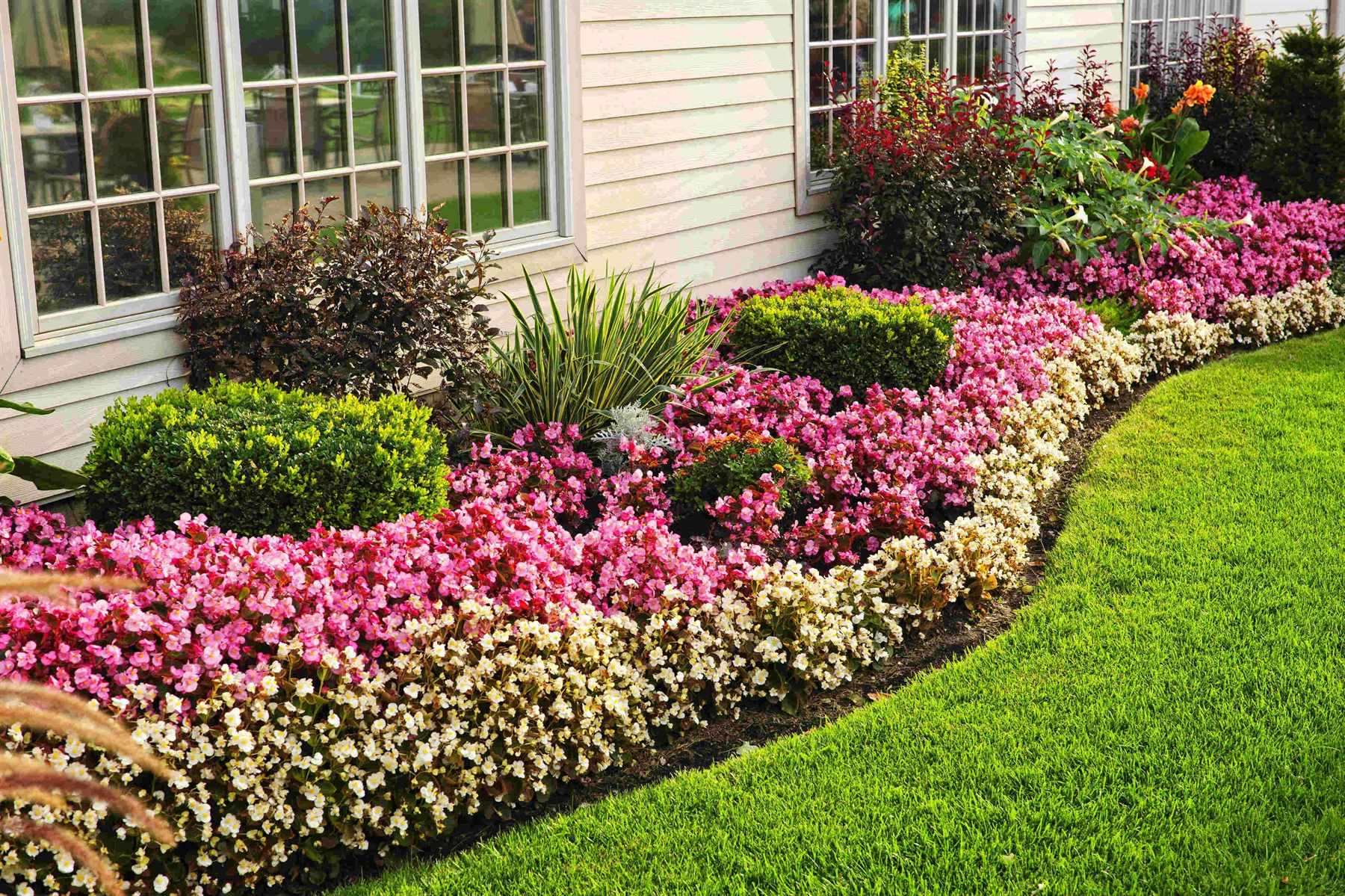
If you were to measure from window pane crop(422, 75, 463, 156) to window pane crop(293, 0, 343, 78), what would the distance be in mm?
528

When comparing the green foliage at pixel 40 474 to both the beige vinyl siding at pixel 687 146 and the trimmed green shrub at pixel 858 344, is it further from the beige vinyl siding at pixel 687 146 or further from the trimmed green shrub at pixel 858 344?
the trimmed green shrub at pixel 858 344

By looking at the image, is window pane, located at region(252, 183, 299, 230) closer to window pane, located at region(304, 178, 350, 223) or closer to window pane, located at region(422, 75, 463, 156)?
window pane, located at region(304, 178, 350, 223)

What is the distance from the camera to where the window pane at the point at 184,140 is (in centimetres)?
461

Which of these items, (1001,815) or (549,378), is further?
(549,378)

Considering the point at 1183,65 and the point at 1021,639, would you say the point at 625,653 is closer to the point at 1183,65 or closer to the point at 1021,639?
the point at 1021,639

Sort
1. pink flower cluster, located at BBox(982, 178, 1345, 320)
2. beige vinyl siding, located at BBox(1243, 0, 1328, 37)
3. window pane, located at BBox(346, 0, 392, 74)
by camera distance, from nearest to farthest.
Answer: window pane, located at BBox(346, 0, 392, 74) → pink flower cluster, located at BBox(982, 178, 1345, 320) → beige vinyl siding, located at BBox(1243, 0, 1328, 37)

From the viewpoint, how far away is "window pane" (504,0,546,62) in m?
5.99

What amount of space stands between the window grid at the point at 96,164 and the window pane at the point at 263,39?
0.61 feet

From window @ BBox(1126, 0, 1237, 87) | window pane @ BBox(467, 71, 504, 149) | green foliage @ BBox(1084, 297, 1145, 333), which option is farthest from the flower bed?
window @ BBox(1126, 0, 1237, 87)

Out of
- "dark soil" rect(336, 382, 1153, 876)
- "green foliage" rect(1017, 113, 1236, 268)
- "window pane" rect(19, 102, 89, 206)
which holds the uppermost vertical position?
"window pane" rect(19, 102, 89, 206)

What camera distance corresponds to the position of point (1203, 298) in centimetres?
844

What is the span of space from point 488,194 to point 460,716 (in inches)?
129

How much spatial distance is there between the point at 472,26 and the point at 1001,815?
13.8ft

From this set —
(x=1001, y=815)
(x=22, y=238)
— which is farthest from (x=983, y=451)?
(x=22, y=238)
